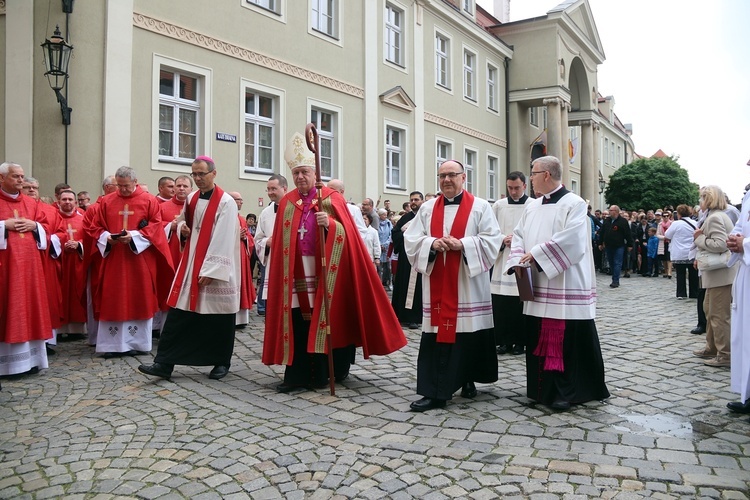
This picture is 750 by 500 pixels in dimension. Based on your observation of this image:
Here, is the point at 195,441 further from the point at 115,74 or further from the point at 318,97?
the point at 318,97

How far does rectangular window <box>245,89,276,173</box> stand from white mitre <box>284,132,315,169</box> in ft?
27.4

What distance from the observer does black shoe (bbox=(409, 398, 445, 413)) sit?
16.8 feet

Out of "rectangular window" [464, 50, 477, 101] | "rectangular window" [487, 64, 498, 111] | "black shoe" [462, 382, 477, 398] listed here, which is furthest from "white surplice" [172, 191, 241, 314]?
"rectangular window" [487, 64, 498, 111]

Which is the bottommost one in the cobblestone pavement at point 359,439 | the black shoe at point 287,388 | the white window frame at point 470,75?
the cobblestone pavement at point 359,439

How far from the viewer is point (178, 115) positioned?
12695 mm

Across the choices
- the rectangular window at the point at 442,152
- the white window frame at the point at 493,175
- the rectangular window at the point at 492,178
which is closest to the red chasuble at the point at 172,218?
the rectangular window at the point at 442,152

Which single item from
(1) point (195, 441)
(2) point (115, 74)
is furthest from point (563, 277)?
(2) point (115, 74)

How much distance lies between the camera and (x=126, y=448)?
431 centimetres

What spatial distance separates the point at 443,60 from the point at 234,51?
10.8 m

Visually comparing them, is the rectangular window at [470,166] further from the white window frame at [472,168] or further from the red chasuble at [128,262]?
the red chasuble at [128,262]

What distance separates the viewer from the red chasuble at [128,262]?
754 cm

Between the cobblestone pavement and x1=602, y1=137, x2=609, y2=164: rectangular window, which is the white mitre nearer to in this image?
the cobblestone pavement

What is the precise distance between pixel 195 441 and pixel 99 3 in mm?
9462

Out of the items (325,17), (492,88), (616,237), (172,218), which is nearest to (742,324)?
(172,218)
